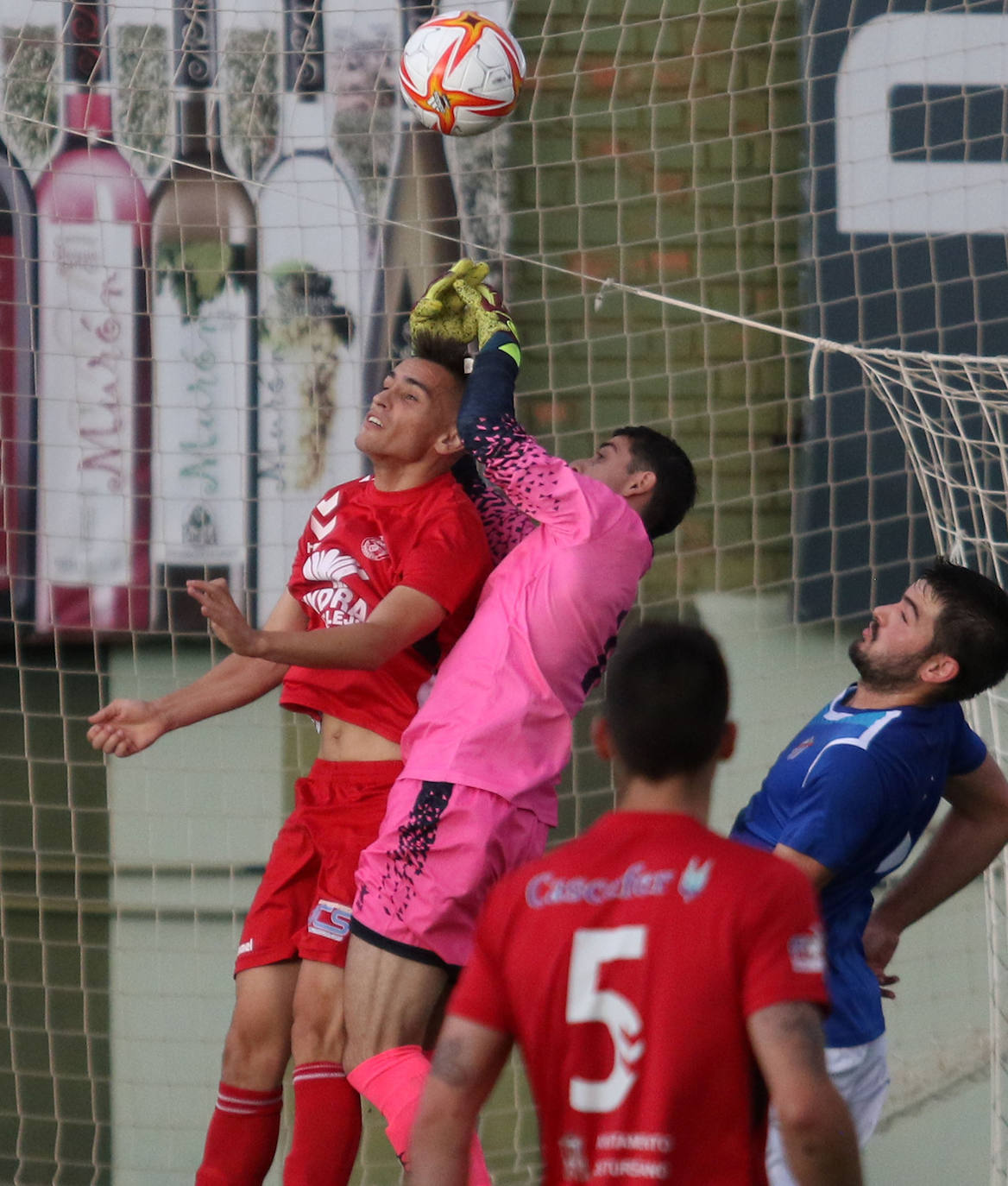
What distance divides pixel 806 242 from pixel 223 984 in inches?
111

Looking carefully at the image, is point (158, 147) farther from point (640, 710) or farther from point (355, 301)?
point (640, 710)

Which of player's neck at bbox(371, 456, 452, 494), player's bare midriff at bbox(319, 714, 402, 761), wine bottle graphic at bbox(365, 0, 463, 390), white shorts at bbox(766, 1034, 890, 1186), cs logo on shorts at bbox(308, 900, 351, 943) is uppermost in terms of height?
wine bottle graphic at bbox(365, 0, 463, 390)

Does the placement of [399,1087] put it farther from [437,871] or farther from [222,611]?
[222,611]

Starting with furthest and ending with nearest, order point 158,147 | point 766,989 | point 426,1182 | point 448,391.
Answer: point 158,147
point 448,391
point 426,1182
point 766,989

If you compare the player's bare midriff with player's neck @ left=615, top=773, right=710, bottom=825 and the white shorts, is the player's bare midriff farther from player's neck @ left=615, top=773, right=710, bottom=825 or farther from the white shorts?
player's neck @ left=615, top=773, right=710, bottom=825

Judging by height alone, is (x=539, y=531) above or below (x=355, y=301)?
below

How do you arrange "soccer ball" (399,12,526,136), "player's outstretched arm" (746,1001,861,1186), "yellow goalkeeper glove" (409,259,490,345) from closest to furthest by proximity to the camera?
"player's outstretched arm" (746,1001,861,1186) < "yellow goalkeeper glove" (409,259,490,345) < "soccer ball" (399,12,526,136)

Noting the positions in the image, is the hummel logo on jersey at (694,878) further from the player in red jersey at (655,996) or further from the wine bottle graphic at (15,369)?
the wine bottle graphic at (15,369)

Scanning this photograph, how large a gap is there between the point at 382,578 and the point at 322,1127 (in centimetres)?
99

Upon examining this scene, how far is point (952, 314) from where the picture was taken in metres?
4.46

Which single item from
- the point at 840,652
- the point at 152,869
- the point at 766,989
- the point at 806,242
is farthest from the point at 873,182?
the point at 766,989

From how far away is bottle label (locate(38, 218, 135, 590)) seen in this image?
428cm

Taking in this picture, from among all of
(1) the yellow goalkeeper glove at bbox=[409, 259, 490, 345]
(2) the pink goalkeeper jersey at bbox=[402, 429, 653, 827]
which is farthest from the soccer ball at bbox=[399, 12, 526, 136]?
(2) the pink goalkeeper jersey at bbox=[402, 429, 653, 827]

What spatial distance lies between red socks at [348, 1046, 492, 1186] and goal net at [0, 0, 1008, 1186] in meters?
1.98
